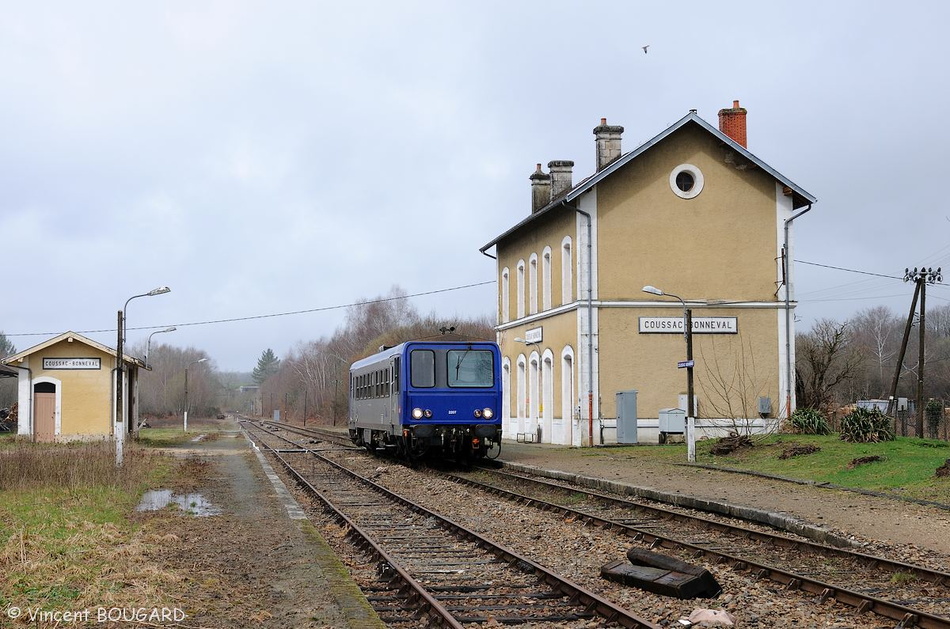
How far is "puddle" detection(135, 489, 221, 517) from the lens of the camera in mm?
13852

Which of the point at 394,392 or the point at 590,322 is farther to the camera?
the point at 590,322

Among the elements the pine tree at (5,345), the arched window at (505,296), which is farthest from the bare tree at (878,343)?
the pine tree at (5,345)

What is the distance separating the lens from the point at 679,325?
93.1ft

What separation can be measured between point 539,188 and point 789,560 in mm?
27557

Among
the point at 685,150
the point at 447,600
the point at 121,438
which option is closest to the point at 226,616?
the point at 447,600

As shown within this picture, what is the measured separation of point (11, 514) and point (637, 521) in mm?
7886

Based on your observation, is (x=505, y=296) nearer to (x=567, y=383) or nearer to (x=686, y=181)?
(x=567, y=383)

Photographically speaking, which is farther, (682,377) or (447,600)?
(682,377)

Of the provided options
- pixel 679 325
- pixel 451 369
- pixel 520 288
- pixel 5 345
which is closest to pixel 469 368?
pixel 451 369

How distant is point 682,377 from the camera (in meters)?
28.0

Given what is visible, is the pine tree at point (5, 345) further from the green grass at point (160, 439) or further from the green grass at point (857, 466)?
the green grass at point (857, 466)

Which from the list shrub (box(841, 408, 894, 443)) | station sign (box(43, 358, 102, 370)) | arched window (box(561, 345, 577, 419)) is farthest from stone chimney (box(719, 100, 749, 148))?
station sign (box(43, 358, 102, 370))

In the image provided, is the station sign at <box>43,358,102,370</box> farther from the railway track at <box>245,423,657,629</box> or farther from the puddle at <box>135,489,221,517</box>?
the railway track at <box>245,423,657,629</box>

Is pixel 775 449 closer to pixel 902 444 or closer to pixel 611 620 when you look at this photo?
pixel 902 444
